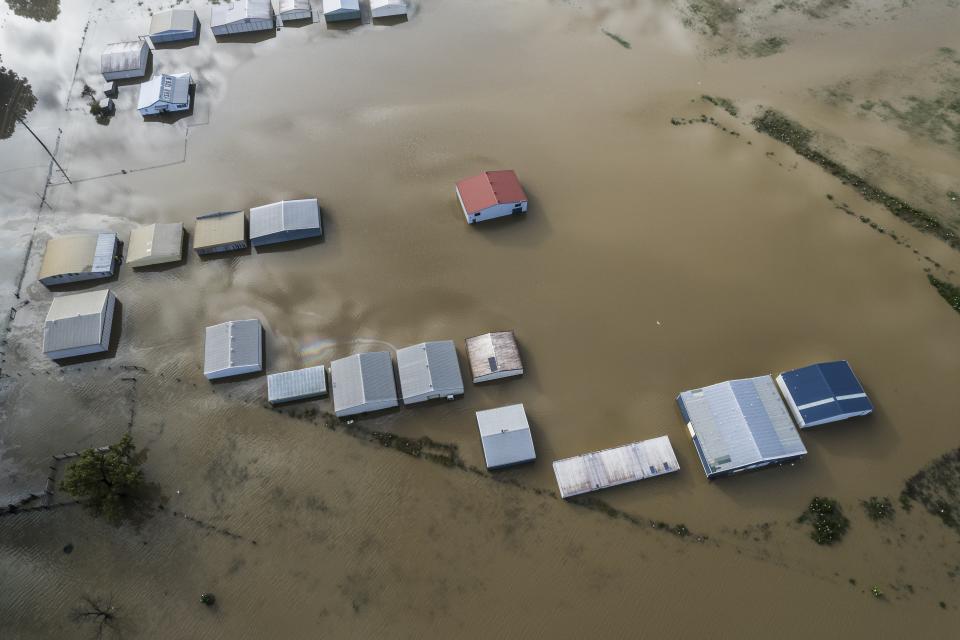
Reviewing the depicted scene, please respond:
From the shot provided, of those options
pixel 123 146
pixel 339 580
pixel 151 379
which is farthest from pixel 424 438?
pixel 123 146

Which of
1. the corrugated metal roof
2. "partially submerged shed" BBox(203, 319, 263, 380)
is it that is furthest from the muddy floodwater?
the corrugated metal roof

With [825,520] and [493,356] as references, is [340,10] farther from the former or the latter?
[825,520]

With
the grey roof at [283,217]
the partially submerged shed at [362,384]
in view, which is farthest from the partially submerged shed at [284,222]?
the partially submerged shed at [362,384]

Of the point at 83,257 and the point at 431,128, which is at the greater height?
the point at 431,128

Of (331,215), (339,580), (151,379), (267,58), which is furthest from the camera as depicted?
(267,58)

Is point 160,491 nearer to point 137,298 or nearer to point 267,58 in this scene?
point 137,298

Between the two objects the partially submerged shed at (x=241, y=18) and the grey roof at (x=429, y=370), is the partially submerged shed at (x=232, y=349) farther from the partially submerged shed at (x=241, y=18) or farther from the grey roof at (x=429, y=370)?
the partially submerged shed at (x=241, y=18)

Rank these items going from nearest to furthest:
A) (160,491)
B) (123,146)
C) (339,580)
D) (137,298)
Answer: (339,580)
(160,491)
(137,298)
(123,146)
